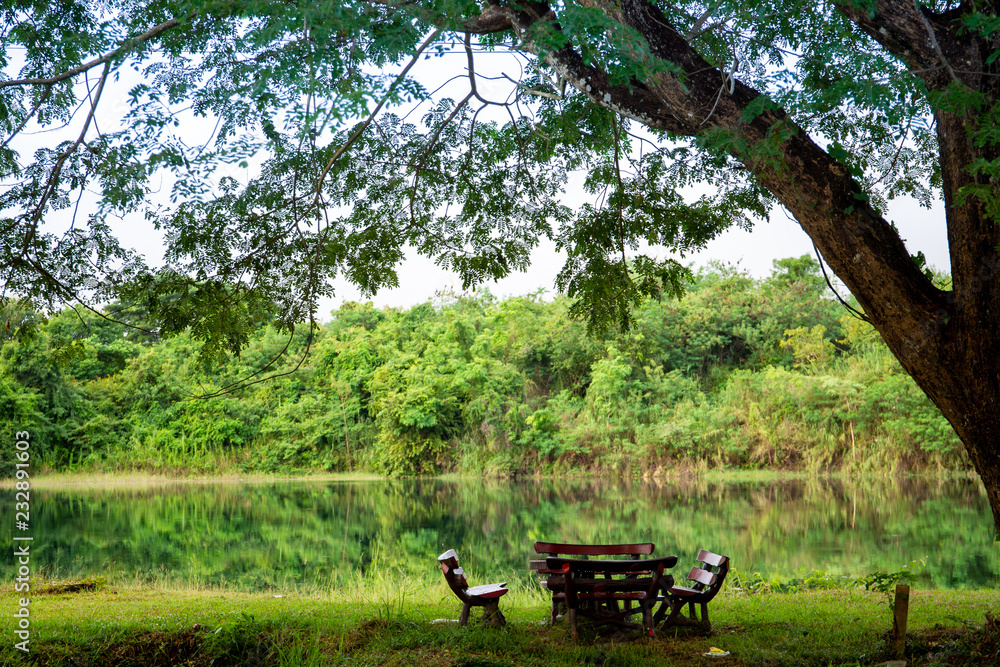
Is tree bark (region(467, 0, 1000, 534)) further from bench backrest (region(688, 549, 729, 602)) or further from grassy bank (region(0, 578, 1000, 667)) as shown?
bench backrest (region(688, 549, 729, 602))

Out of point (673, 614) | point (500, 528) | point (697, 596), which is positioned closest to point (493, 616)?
point (673, 614)

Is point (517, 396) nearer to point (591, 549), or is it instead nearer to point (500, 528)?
point (500, 528)

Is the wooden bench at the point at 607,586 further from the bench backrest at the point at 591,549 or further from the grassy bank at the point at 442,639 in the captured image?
the bench backrest at the point at 591,549

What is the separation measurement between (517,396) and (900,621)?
2314 cm

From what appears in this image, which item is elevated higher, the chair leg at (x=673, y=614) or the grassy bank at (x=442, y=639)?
the chair leg at (x=673, y=614)

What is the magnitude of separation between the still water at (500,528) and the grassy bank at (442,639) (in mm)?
4453

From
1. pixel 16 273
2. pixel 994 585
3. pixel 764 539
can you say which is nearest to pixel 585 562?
pixel 16 273

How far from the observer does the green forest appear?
73.4ft

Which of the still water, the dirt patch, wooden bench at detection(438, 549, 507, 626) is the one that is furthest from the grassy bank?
the still water

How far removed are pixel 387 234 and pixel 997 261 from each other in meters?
4.82

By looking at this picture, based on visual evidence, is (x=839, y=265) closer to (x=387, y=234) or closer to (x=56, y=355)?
(x=387, y=234)

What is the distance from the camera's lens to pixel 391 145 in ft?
24.1

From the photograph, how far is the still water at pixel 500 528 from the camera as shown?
11.9 m

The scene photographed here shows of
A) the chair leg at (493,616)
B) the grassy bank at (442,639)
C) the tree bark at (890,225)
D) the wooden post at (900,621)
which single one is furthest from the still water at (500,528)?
the tree bark at (890,225)
